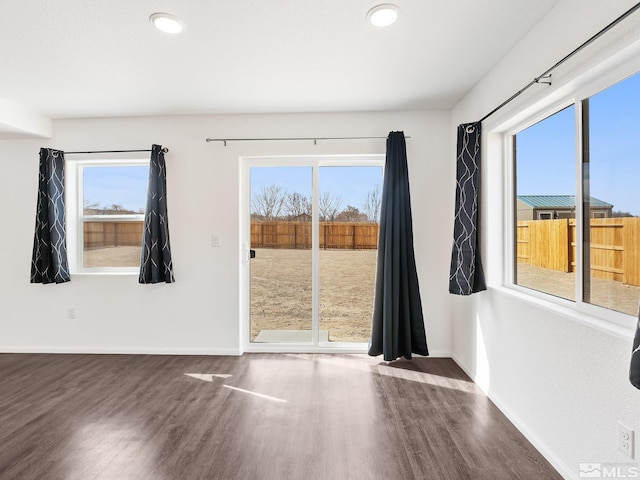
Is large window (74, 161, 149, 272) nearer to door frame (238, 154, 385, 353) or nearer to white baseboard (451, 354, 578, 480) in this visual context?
door frame (238, 154, 385, 353)

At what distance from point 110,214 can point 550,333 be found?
402 cm

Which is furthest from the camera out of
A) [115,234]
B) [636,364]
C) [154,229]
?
[115,234]

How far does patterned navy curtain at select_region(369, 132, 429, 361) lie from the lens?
316 cm

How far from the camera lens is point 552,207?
Result: 211cm

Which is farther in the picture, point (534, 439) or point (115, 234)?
point (115, 234)

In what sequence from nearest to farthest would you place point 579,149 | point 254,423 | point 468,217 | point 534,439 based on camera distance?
1. point 579,149
2. point 534,439
3. point 254,423
4. point 468,217

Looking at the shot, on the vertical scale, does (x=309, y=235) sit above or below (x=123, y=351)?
above

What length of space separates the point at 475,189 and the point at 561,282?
3.10ft

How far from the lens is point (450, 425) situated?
221 centimetres

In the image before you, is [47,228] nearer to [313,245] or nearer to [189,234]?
[189,234]

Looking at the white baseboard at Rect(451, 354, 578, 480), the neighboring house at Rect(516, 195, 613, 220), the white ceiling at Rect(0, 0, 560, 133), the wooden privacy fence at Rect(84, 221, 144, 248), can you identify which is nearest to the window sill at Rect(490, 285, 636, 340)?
the neighboring house at Rect(516, 195, 613, 220)

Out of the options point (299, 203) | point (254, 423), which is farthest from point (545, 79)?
point (254, 423)

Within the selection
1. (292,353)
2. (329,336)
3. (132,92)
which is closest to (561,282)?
(329,336)

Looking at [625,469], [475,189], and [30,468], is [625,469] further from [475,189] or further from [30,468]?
[30,468]
